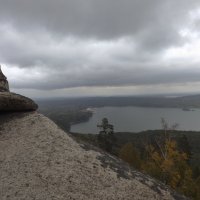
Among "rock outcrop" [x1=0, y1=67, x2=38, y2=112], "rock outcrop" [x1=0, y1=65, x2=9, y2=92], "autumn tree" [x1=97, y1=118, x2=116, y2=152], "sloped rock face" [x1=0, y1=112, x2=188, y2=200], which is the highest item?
"rock outcrop" [x1=0, y1=65, x2=9, y2=92]

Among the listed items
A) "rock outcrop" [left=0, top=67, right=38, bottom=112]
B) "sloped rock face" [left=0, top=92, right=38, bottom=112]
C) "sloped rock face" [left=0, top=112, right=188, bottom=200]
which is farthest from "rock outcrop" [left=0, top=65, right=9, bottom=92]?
"sloped rock face" [left=0, top=112, right=188, bottom=200]

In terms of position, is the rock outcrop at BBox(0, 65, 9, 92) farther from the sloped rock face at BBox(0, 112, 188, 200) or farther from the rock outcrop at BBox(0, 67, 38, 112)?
the sloped rock face at BBox(0, 112, 188, 200)

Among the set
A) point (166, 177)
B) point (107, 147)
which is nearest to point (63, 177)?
point (166, 177)

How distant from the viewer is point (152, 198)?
6.48 meters

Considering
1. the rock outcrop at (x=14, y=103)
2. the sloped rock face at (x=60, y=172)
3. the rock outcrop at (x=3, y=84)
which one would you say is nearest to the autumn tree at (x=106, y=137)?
the rock outcrop at (x=3, y=84)

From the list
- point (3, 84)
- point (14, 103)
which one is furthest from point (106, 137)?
point (14, 103)

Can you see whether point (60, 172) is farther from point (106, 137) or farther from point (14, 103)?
point (106, 137)

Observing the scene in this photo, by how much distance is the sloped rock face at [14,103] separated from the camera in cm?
858

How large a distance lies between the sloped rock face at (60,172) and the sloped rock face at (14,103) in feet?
2.60

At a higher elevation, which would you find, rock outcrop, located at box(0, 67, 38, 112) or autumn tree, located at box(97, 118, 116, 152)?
rock outcrop, located at box(0, 67, 38, 112)

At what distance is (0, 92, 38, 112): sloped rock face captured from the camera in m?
8.58

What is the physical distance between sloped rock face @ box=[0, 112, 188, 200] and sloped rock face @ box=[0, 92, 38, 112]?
2.60 ft

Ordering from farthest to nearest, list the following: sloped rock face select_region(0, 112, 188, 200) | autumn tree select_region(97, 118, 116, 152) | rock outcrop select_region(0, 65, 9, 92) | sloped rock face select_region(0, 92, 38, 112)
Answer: autumn tree select_region(97, 118, 116, 152)
rock outcrop select_region(0, 65, 9, 92)
sloped rock face select_region(0, 92, 38, 112)
sloped rock face select_region(0, 112, 188, 200)

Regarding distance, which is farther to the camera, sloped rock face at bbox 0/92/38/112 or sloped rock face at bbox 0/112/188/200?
sloped rock face at bbox 0/92/38/112
